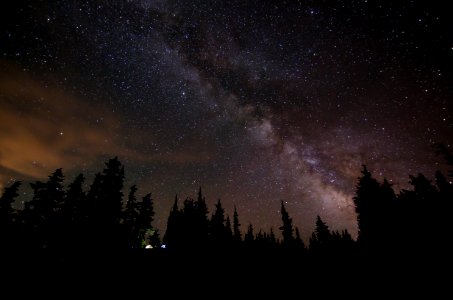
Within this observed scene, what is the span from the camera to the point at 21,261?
21547 millimetres

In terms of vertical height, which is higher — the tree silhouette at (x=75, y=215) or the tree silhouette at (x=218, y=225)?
the tree silhouette at (x=218, y=225)

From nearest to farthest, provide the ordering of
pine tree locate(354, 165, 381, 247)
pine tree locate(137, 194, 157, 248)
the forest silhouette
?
the forest silhouette
pine tree locate(354, 165, 381, 247)
pine tree locate(137, 194, 157, 248)

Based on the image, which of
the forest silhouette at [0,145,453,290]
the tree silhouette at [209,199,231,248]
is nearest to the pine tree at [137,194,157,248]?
the forest silhouette at [0,145,453,290]

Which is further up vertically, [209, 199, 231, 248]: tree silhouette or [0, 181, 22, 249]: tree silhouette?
[209, 199, 231, 248]: tree silhouette

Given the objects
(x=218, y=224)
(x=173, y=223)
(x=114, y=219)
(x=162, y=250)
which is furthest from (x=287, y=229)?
(x=114, y=219)

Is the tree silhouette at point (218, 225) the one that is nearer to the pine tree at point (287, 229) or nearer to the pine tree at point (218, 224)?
the pine tree at point (218, 224)

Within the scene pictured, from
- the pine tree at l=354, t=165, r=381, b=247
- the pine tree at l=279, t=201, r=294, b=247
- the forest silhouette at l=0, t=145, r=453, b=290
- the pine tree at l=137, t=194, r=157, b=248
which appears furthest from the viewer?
the pine tree at l=279, t=201, r=294, b=247

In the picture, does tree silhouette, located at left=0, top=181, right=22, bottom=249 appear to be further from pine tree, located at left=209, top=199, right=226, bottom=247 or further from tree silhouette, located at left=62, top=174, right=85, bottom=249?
pine tree, located at left=209, top=199, right=226, bottom=247

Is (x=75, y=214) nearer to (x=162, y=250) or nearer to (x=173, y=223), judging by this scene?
(x=162, y=250)

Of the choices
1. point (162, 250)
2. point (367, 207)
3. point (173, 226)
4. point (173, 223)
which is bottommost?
point (162, 250)

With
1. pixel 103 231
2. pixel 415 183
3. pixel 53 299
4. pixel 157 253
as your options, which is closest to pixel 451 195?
pixel 415 183

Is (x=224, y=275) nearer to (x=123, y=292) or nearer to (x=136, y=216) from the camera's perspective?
(x=123, y=292)

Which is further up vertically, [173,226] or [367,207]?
[173,226]

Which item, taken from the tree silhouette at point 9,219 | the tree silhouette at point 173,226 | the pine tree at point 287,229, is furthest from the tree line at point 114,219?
the pine tree at point 287,229
